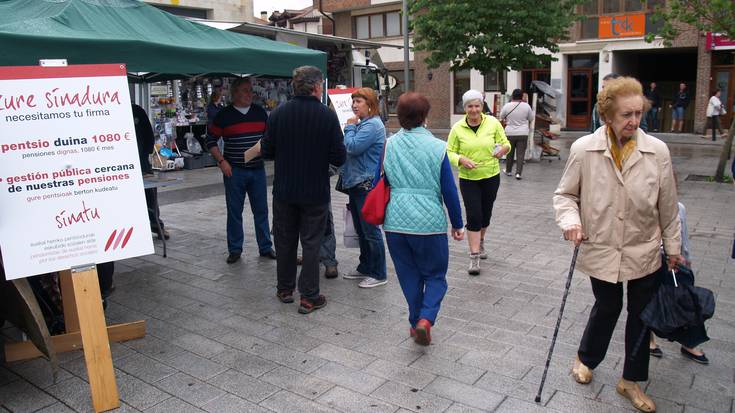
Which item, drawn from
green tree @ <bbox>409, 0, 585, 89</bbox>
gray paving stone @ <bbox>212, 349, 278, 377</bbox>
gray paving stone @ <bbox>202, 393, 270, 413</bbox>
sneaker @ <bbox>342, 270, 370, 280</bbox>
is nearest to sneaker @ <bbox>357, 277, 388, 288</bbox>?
sneaker @ <bbox>342, 270, 370, 280</bbox>

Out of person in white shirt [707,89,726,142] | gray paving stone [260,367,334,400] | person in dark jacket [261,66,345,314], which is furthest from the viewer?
person in white shirt [707,89,726,142]

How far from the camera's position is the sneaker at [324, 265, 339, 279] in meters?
5.82

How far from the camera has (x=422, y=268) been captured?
420 cm

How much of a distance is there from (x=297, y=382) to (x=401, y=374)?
613mm

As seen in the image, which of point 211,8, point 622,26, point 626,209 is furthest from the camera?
point 622,26

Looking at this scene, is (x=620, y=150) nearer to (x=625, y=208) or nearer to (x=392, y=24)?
(x=625, y=208)

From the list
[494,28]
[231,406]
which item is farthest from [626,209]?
[494,28]

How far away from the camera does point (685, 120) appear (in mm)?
23031

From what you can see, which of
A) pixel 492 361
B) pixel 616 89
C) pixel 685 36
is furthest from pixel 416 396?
pixel 685 36

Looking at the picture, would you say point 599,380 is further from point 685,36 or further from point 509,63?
point 685,36

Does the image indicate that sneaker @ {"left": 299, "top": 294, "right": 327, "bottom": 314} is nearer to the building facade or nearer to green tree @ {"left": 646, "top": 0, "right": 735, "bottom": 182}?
green tree @ {"left": 646, "top": 0, "right": 735, "bottom": 182}

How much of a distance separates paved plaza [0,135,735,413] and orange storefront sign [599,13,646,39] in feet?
60.2

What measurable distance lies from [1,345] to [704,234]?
6961 mm

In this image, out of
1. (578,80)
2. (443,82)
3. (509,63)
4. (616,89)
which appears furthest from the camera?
(443,82)
